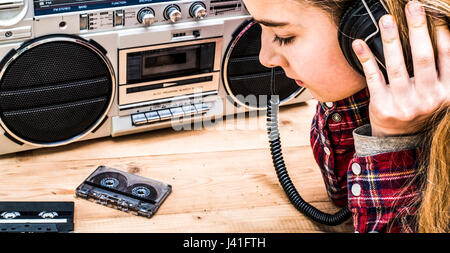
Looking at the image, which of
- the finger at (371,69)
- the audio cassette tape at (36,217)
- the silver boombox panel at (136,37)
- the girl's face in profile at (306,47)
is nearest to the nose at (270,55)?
the girl's face in profile at (306,47)

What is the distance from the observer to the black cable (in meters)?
0.81

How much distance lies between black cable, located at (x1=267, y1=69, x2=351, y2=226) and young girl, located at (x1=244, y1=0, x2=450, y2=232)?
0.25 ft

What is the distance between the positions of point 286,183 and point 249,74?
0.22m

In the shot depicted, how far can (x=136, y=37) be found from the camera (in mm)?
864

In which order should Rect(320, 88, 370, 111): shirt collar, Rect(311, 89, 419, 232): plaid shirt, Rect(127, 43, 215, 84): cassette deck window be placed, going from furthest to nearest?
Rect(127, 43, 215, 84): cassette deck window
Rect(320, 88, 370, 111): shirt collar
Rect(311, 89, 419, 232): plaid shirt

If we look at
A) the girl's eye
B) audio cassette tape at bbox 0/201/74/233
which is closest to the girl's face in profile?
the girl's eye

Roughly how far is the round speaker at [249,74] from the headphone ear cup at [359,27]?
1.08 feet

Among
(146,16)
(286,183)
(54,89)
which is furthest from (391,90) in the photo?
(54,89)

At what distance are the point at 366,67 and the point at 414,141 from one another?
112 millimetres

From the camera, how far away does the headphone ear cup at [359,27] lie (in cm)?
59

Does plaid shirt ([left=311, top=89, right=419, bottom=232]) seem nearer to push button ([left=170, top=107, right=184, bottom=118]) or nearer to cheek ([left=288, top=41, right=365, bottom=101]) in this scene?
cheek ([left=288, top=41, right=365, bottom=101])

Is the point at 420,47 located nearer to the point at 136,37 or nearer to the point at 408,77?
the point at 408,77
